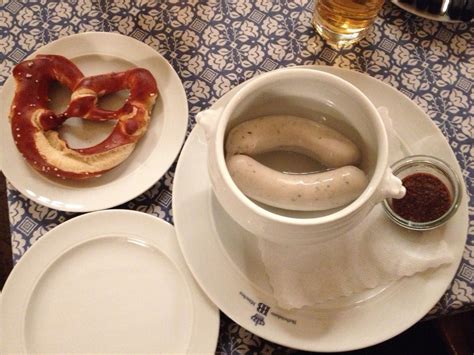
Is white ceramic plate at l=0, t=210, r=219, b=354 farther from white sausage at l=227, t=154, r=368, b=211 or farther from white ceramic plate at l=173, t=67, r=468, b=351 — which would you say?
white sausage at l=227, t=154, r=368, b=211

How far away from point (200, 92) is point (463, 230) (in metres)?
0.44

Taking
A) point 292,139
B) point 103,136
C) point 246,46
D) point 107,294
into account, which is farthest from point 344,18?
point 107,294

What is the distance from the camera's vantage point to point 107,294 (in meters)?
0.71

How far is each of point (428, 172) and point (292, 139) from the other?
0.20 metres

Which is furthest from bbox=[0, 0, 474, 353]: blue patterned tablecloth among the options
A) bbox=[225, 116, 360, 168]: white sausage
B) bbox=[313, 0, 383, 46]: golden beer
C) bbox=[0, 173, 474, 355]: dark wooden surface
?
bbox=[0, 173, 474, 355]: dark wooden surface

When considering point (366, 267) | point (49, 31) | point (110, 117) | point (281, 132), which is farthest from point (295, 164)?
point (49, 31)

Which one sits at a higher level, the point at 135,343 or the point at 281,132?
the point at 281,132

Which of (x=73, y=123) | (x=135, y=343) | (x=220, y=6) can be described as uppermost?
(x=220, y=6)

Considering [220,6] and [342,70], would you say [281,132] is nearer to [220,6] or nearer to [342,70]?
[342,70]

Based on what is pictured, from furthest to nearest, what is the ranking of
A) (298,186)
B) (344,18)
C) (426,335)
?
(426,335) < (344,18) < (298,186)

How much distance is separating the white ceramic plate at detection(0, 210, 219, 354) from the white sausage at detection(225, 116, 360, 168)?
0.18 m

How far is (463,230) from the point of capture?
0.67 m

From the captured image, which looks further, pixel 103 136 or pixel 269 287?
pixel 103 136

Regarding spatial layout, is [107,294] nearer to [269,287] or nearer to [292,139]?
[269,287]
